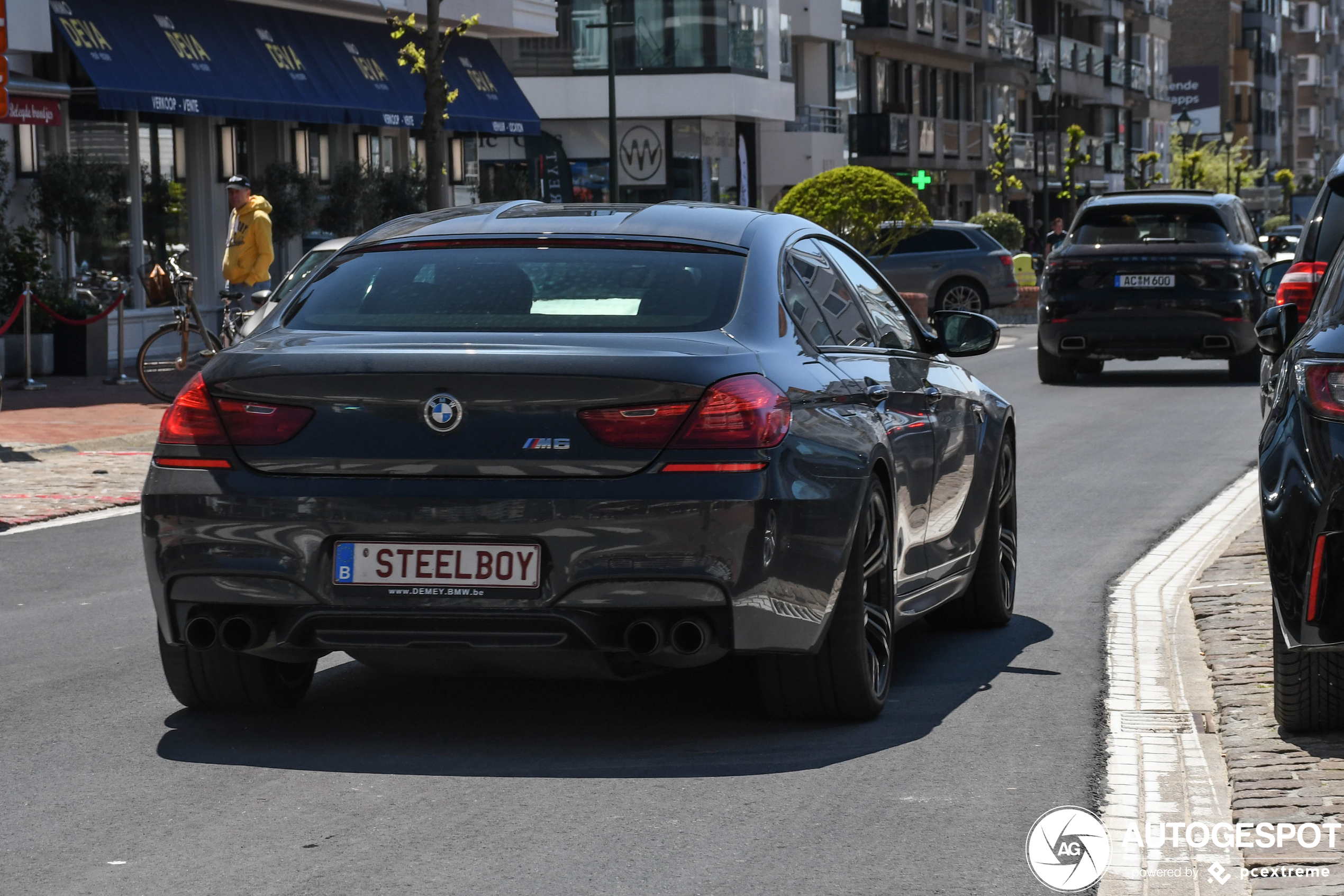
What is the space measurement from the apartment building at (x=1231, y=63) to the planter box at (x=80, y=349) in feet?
381

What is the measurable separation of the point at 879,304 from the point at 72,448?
9.38 m

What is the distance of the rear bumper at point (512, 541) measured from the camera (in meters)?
5.53

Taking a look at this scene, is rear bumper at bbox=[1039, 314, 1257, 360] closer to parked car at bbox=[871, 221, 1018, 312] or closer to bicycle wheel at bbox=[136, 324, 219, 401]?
bicycle wheel at bbox=[136, 324, 219, 401]

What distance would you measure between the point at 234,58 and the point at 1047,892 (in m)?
24.6

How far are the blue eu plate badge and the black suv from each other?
1642cm

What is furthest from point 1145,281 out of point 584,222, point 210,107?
point 584,222

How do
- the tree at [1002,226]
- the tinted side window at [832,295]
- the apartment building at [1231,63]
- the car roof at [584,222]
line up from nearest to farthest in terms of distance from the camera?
1. the car roof at [584,222]
2. the tinted side window at [832,295]
3. the tree at [1002,226]
4. the apartment building at [1231,63]

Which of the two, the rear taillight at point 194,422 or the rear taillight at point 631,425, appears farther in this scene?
the rear taillight at point 194,422

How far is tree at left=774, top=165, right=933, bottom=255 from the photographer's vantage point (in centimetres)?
3344

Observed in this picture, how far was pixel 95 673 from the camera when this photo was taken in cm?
727

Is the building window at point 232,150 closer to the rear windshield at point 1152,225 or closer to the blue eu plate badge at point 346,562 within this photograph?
the rear windshield at point 1152,225

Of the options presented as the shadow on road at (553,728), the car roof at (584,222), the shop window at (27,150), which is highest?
the shop window at (27,150)

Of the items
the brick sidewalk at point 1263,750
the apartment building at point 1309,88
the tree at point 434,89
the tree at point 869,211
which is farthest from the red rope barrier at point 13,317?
the apartment building at point 1309,88

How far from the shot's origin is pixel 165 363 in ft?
63.8
